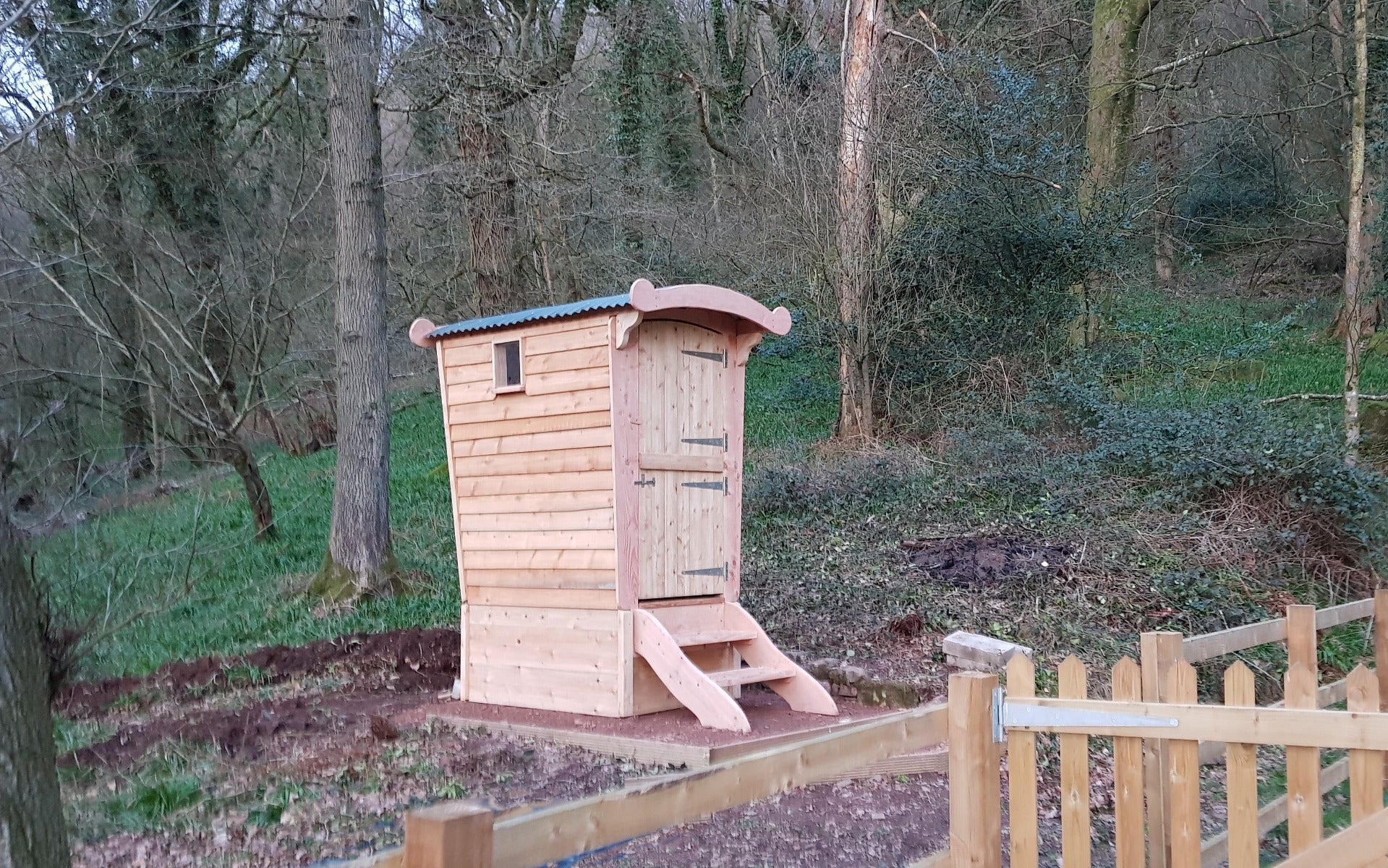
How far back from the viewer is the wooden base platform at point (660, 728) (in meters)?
5.80

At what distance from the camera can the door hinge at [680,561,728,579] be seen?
7.24 metres

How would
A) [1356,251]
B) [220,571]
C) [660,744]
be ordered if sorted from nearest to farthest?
[660,744], [1356,251], [220,571]

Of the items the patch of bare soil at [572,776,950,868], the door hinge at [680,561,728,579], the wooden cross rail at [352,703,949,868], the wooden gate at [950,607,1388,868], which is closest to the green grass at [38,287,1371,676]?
the door hinge at [680,561,728,579]

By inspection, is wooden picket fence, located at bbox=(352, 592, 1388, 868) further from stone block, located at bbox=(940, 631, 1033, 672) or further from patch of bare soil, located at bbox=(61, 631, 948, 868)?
stone block, located at bbox=(940, 631, 1033, 672)

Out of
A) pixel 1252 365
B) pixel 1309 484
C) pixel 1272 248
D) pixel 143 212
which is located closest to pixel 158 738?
pixel 1309 484

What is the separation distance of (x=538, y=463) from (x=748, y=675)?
1883 millimetres

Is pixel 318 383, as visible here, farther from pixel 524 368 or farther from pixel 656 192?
pixel 524 368

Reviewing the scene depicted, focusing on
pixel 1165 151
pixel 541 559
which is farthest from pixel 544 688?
pixel 1165 151

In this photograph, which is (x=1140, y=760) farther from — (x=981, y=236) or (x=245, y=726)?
(x=981, y=236)

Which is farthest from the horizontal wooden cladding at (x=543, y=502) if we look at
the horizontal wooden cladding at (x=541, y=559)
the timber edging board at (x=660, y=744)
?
the timber edging board at (x=660, y=744)

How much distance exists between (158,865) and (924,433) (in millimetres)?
10650

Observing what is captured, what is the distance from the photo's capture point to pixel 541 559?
7.20 meters

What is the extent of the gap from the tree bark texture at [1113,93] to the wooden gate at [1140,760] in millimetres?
12603

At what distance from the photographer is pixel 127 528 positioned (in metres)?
10.9
